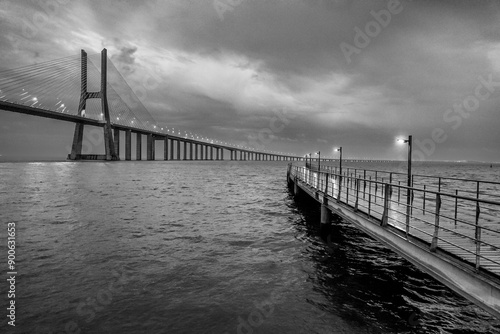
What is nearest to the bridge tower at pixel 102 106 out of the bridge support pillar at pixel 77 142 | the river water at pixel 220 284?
the bridge support pillar at pixel 77 142

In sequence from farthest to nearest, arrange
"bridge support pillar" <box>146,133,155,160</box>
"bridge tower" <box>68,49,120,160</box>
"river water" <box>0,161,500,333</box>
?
"bridge support pillar" <box>146,133,155,160</box> → "bridge tower" <box>68,49,120,160</box> → "river water" <box>0,161,500,333</box>

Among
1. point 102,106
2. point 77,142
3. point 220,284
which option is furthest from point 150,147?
point 220,284

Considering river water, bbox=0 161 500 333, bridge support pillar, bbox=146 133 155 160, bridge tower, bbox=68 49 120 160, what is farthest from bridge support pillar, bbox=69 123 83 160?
river water, bbox=0 161 500 333

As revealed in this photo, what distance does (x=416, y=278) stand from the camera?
310 inches

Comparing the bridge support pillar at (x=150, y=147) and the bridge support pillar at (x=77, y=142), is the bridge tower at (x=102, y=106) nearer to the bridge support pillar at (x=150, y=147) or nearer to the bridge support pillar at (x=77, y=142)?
the bridge support pillar at (x=77, y=142)

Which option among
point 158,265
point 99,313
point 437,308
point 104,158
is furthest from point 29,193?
point 104,158

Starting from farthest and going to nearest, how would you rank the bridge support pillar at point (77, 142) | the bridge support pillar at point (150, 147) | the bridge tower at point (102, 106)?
1. the bridge support pillar at point (150, 147)
2. the bridge tower at point (102, 106)
3. the bridge support pillar at point (77, 142)

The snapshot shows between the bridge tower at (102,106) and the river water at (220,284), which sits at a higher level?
the bridge tower at (102,106)

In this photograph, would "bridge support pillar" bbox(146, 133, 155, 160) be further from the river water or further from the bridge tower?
the river water

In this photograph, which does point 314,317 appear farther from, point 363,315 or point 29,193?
point 29,193

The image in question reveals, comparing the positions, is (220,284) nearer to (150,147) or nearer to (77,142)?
(77,142)

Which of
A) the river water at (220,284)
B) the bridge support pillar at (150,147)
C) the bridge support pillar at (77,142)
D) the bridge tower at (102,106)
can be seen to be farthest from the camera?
the bridge support pillar at (150,147)

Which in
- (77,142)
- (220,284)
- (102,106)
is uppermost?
(102,106)

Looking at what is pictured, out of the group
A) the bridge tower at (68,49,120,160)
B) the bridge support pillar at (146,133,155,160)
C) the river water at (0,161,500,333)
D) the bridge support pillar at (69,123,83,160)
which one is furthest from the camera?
the bridge support pillar at (146,133,155,160)
